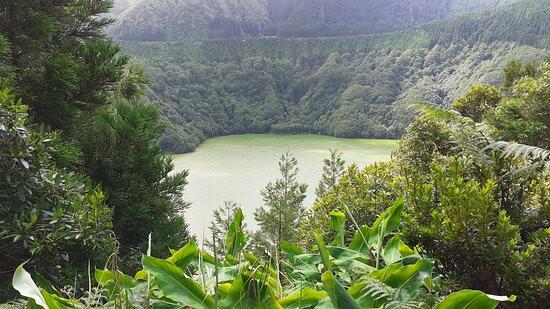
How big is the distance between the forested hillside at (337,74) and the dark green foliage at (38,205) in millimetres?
34899

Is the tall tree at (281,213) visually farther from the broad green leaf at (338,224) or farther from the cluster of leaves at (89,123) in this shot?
the broad green leaf at (338,224)

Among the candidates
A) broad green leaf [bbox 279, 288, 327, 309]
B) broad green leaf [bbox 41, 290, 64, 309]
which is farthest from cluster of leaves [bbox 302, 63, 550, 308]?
broad green leaf [bbox 41, 290, 64, 309]

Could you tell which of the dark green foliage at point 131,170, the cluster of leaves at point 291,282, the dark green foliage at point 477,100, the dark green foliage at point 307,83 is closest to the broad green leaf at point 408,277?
the cluster of leaves at point 291,282

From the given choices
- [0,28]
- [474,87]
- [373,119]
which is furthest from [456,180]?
[373,119]

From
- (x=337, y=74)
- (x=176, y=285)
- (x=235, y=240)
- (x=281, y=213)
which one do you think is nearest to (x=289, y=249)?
(x=235, y=240)

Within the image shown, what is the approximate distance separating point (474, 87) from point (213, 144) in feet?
106

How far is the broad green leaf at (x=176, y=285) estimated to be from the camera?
2.18 feet

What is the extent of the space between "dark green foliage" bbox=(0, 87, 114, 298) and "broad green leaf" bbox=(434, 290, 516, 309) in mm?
2186

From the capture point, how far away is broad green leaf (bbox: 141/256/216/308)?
2.18ft

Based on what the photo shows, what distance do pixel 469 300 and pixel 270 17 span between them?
101710 mm

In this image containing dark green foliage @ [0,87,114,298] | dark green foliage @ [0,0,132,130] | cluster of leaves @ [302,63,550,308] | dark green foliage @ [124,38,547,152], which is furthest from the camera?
dark green foliage @ [124,38,547,152]

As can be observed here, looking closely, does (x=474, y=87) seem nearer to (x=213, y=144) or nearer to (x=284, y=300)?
(x=284, y=300)

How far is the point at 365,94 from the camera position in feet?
159

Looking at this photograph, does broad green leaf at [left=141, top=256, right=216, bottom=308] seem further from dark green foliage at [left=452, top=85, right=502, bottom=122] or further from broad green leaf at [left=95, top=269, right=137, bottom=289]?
dark green foliage at [left=452, top=85, right=502, bottom=122]
